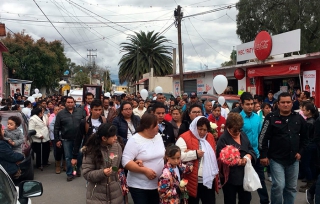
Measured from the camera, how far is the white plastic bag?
13.5 feet

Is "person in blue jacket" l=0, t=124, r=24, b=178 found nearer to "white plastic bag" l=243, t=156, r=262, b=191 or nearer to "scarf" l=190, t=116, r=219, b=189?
"scarf" l=190, t=116, r=219, b=189

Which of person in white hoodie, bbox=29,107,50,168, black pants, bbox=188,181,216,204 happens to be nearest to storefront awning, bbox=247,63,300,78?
person in white hoodie, bbox=29,107,50,168

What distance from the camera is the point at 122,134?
17.8ft

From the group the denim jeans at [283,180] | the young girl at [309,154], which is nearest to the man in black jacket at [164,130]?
the denim jeans at [283,180]

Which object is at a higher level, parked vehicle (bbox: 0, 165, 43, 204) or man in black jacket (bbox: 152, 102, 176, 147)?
man in black jacket (bbox: 152, 102, 176, 147)

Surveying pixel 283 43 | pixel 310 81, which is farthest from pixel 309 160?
pixel 283 43

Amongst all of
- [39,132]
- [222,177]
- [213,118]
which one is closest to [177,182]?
[222,177]

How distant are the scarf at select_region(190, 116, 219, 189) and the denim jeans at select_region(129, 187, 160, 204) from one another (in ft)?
2.03

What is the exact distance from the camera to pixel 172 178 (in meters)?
3.79

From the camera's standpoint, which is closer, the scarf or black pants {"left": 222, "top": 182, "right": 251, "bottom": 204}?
the scarf

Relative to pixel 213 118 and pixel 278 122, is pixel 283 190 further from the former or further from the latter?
pixel 213 118

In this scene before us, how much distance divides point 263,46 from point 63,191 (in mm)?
14106

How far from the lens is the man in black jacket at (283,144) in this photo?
4.71m

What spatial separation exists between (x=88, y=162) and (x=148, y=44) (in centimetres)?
4138
